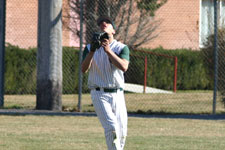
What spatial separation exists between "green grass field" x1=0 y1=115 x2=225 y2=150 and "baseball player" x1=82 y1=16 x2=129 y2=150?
1.92 meters

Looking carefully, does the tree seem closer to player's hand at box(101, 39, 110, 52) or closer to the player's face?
the player's face

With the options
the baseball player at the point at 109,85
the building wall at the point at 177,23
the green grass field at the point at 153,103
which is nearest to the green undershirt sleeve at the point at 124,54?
the baseball player at the point at 109,85

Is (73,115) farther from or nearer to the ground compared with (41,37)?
nearer to the ground

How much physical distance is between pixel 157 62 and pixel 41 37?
9.65 m

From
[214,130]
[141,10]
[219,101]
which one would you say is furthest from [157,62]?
[214,130]

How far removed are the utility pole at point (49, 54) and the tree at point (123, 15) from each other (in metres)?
1.97

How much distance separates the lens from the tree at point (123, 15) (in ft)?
57.8

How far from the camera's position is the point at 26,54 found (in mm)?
22109

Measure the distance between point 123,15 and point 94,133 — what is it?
768 cm

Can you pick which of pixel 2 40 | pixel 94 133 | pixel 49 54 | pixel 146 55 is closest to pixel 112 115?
pixel 94 133

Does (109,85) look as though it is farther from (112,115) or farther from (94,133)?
(94,133)

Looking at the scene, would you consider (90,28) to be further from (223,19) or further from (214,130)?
(214,130)

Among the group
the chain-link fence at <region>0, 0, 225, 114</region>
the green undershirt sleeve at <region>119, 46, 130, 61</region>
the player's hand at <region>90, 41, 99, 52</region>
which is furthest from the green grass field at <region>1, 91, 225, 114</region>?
the player's hand at <region>90, 41, 99, 52</region>

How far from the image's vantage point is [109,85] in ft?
25.7
